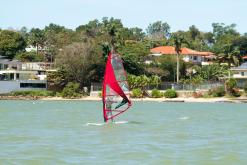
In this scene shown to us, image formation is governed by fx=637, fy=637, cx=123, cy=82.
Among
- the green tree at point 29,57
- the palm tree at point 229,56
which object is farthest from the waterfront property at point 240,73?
the green tree at point 29,57

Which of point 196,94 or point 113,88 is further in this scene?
point 196,94

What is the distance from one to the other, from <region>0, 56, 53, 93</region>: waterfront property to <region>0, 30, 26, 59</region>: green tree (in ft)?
49.0

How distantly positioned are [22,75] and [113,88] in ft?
235

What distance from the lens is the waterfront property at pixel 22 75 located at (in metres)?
111

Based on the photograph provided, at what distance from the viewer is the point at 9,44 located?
135500 mm

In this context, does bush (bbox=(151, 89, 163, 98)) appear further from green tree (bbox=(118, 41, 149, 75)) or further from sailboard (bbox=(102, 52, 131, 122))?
sailboard (bbox=(102, 52, 131, 122))

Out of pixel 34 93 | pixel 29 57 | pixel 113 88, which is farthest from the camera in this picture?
pixel 29 57

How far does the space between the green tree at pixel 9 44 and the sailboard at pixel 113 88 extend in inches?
3537

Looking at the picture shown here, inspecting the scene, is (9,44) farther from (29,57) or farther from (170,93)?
(170,93)

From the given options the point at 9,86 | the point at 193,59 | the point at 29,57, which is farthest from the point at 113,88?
the point at 193,59

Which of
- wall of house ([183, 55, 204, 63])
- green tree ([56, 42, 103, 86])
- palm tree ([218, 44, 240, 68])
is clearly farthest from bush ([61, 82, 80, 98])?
wall of house ([183, 55, 204, 63])

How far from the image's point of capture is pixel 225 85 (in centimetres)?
9675

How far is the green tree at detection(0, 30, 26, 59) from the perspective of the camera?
13550 centimetres

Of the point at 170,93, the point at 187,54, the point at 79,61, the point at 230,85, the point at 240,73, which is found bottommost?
the point at 170,93
